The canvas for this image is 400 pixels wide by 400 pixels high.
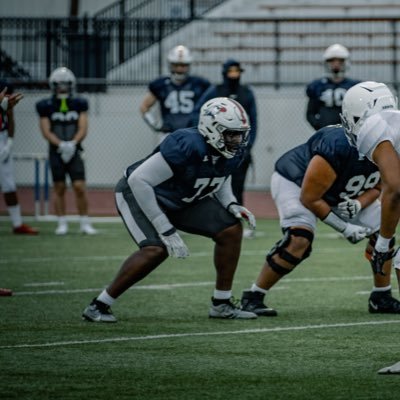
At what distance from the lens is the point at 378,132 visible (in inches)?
231

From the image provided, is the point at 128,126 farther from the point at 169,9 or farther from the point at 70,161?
the point at 70,161

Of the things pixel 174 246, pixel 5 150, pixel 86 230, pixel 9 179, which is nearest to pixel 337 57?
pixel 86 230

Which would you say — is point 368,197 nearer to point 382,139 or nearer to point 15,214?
point 382,139

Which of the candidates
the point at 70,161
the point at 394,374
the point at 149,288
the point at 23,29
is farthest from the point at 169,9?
the point at 394,374

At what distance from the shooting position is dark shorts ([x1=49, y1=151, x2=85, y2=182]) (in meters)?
13.4

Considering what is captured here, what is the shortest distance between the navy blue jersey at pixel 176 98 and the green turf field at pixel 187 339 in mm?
2575

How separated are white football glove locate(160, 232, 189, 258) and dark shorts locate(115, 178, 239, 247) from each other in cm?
18

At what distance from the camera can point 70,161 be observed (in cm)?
1341

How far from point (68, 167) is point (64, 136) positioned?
1.27 ft

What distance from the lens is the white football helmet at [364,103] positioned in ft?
20.6

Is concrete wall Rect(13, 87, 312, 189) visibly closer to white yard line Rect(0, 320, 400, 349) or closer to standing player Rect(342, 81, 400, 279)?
white yard line Rect(0, 320, 400, 349)

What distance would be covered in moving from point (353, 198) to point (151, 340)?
1.73 meters

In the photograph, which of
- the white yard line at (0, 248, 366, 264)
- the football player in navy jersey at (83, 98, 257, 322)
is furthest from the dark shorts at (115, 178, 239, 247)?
the white yard line at (0, 248, 366, 264)

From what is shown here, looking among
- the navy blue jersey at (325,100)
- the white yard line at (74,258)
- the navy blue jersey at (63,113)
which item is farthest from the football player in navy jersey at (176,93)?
the white yard line at (74,258)
